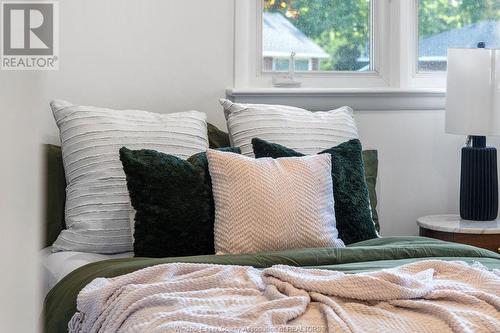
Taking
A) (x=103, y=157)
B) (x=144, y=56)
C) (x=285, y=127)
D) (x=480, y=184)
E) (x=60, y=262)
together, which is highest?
(x=144, y=56)

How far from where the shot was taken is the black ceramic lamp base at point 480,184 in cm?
354

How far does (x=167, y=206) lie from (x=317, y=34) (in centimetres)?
145

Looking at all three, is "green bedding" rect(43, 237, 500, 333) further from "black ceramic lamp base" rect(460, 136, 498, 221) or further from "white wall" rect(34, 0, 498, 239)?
"white wall" rect(34, 0, 498, 239)

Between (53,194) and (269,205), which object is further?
(53,194)

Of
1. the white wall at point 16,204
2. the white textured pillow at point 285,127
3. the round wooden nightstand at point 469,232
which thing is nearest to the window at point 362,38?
the white textured pillow at point 285,127

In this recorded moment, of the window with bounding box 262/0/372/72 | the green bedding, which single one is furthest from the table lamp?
the green bedding

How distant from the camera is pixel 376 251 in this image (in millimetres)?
2570

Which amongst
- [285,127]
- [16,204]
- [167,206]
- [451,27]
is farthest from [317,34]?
[16,204]

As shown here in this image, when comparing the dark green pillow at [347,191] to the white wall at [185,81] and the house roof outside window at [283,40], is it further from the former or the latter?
the house roof outside window at [283,40]

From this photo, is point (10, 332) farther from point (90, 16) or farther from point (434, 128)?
point (434, 128)

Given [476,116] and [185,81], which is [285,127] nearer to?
[185,81]

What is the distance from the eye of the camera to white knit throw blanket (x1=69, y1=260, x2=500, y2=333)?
72.9 inches

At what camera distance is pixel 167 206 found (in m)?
2.67

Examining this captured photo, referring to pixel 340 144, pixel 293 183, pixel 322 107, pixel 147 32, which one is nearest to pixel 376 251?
pixel 293 183
